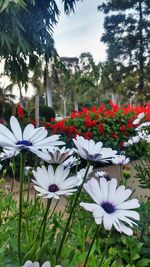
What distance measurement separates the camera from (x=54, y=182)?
650mm

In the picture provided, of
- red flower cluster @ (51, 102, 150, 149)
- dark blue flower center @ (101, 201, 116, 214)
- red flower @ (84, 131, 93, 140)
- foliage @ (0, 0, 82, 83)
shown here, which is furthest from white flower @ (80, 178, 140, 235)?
foliage @ (0, 0, 82, 83)

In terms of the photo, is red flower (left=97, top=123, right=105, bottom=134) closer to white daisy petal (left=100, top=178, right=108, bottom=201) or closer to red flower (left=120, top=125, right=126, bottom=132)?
red flower (left=120, top=125, right=126, bottom=132)

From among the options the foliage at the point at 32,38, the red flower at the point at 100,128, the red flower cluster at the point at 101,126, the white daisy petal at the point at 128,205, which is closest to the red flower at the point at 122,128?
the red flower cluster at the point at 101,126

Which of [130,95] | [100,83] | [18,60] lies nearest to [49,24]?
[18,60]

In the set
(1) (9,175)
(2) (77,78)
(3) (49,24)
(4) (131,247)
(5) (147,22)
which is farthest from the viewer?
(2) (77,78)

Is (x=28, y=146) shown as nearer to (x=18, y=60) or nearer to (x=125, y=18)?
(x=18, y=60)

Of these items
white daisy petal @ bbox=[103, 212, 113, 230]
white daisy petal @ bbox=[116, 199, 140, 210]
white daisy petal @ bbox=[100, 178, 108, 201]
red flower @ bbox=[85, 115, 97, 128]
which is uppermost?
red flower @ bbox=[85, 115, 97, 128]

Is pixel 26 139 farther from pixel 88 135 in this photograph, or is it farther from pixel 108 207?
pixel 88 135

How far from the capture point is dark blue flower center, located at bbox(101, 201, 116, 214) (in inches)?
22.7

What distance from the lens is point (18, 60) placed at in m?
9.81

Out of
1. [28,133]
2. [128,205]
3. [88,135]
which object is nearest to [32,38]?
[88,135]

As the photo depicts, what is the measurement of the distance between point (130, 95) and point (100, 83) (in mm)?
3527

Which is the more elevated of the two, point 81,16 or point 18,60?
point 81,16

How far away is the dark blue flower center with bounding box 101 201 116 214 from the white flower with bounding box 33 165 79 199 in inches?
2.4
